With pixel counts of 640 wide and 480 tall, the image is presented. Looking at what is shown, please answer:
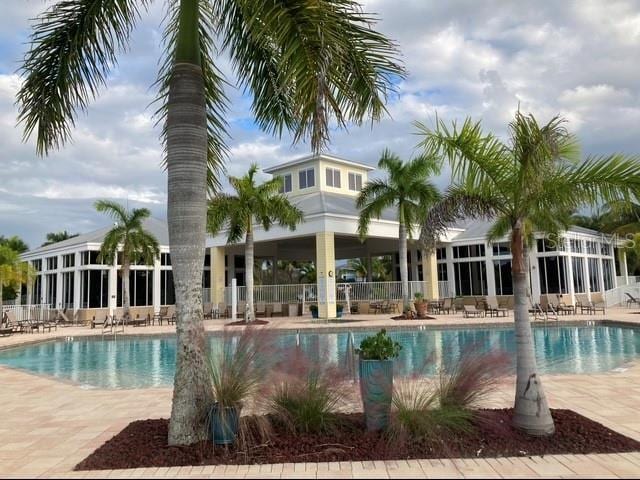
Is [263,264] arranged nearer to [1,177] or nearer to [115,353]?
[115,353]

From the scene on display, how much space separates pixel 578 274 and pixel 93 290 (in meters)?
27.9

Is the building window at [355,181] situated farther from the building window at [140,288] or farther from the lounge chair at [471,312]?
the building window at [140,288]

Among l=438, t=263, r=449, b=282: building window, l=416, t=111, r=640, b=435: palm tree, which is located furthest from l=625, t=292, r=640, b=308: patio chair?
l=416, t=111, r=640, b=435: palm tree

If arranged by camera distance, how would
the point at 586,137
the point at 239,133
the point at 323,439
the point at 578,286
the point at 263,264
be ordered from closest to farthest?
1. the point at 323,439
2. the point at 586,137
3. the point at 239,133
4. the point at 578,286
5. the point at 263,264

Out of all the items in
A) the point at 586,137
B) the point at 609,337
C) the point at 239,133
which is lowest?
the point at 609,337

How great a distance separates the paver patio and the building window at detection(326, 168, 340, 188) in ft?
72.5

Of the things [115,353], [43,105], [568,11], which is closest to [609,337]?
[568,11]

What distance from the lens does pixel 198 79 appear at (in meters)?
5.24

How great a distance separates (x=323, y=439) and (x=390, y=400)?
0.71 meters

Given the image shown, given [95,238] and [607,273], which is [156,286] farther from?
[607,273]

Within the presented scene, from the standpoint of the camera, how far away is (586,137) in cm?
564

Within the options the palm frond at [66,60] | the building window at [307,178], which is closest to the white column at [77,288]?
the building window at [307,178]

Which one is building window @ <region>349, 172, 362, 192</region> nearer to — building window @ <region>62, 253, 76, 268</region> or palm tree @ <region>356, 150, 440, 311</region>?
palm tree @ <region>356, 150, 440, 311</region>

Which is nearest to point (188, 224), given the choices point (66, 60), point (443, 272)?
point (66, 60)
